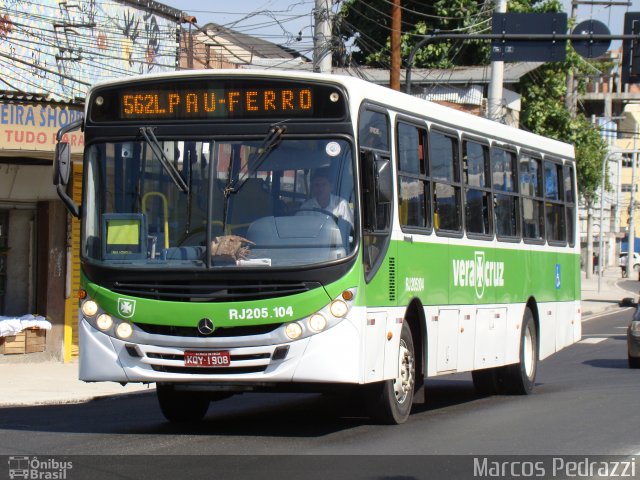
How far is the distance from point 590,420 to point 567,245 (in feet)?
19.5

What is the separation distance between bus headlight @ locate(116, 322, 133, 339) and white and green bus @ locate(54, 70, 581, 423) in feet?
0.04

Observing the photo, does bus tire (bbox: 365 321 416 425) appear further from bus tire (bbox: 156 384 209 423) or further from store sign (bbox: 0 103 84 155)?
store sign (bbox: 0 103 84 155)

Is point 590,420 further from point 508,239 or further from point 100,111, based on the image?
point 100,111

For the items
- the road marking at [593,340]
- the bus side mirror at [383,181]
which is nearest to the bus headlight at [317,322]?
the bus side mirror at [383,181]

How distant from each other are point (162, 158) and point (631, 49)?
54.2 ft

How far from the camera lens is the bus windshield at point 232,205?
10.3 meters

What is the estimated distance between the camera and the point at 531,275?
633 inches

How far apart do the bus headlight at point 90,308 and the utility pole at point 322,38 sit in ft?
37.1

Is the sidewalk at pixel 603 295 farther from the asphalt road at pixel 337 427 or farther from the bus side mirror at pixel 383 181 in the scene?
the bus side mirror at pixel 383 181

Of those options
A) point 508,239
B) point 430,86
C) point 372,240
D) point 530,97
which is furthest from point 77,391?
point 530,97

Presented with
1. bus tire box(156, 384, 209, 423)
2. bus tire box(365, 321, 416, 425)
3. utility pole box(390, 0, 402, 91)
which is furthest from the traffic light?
bus tire box(156, 384, 209, 423)

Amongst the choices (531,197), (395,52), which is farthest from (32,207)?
(531,197)

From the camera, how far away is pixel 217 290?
10.3 m

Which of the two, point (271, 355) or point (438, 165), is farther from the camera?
point (438, 165)
